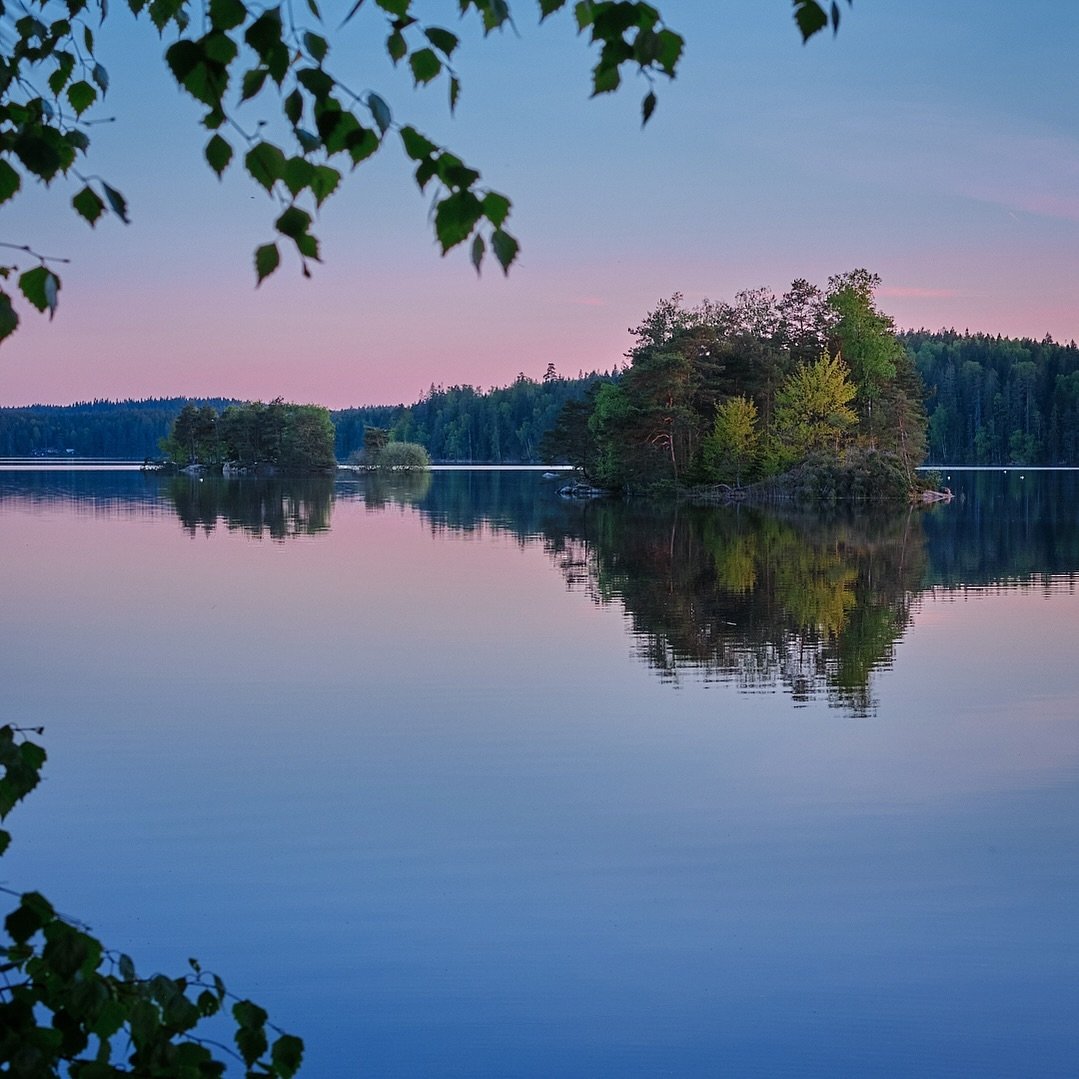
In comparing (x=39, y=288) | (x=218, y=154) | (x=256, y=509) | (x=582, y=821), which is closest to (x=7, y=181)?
(x=39, y=288)

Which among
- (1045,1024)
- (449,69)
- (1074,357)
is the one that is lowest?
(1045,1024)

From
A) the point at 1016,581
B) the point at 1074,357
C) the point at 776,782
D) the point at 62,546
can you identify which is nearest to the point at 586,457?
the point at 62,546

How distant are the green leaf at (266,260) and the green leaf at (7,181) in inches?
17.9

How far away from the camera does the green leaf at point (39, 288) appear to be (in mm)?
2227

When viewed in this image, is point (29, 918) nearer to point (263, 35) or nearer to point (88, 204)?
point (88, 204)

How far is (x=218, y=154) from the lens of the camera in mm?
2336

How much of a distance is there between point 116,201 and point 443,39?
640 mm

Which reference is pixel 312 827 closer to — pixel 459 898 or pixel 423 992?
pixel 459 898

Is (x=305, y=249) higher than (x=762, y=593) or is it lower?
higher

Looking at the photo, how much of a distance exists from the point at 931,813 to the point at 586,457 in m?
63.3

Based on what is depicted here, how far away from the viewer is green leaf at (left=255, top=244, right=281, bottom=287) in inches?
86.0

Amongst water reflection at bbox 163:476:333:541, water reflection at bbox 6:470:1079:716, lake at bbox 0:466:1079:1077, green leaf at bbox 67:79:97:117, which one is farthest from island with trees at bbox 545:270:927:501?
green leaf at bbox 67:79:97:117

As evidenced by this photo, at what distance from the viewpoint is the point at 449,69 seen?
2.38 meters

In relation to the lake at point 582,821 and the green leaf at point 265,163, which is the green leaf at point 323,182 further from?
the lake at point 582,821
